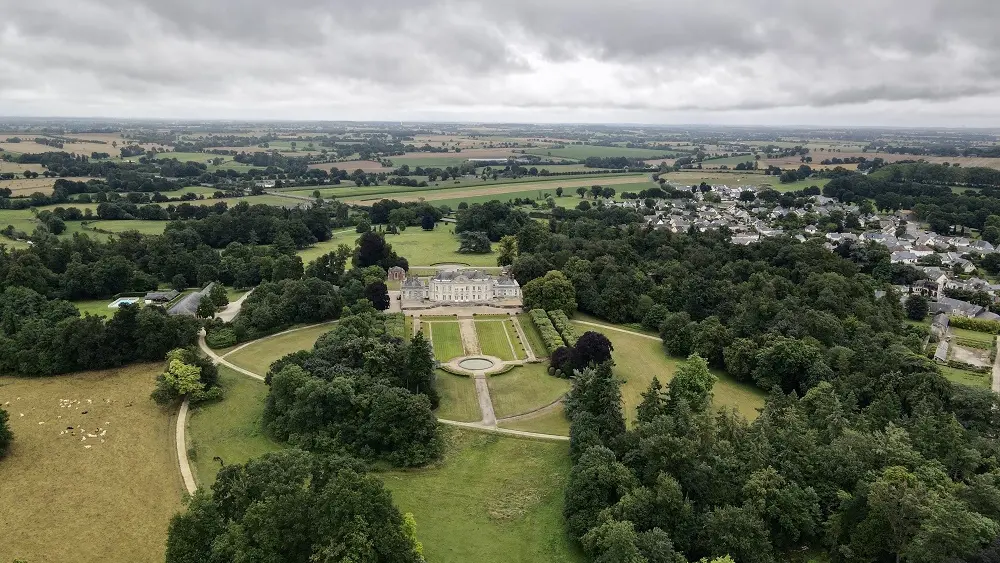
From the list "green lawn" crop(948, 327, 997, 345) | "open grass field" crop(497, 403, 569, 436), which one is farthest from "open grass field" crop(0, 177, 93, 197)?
"green lawn" crop(948, 327, 997, 345)

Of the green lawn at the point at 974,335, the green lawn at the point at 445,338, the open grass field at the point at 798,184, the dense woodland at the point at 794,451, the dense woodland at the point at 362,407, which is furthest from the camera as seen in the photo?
the open grass field at the point at 798,184

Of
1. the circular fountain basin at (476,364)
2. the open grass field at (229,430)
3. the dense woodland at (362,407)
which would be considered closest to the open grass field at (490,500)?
the dense woodland at (362,407)

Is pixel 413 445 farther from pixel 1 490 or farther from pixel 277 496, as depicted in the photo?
pixel 1 490

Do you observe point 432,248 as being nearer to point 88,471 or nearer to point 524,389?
point 524,389

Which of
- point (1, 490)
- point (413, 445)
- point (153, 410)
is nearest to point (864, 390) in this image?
point (413, 445)

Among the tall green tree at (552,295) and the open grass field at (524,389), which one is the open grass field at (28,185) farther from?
the open grass field at (524,389)

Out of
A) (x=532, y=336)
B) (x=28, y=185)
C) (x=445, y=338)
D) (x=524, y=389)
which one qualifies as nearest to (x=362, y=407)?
(x=524, y=389)

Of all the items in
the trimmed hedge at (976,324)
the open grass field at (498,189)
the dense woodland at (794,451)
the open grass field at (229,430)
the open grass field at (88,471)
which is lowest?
the open grass field at (229,430)
